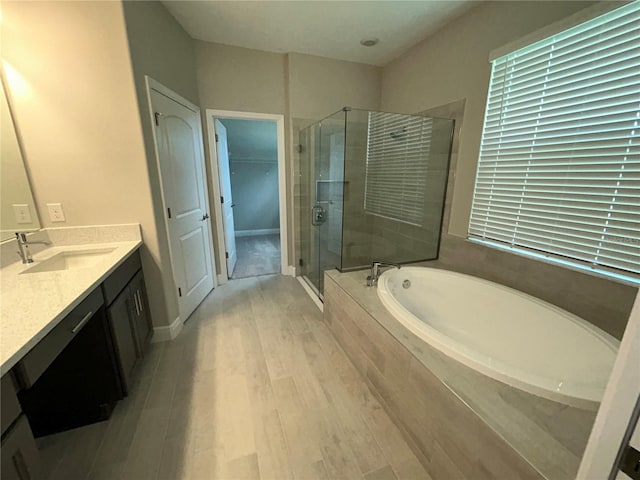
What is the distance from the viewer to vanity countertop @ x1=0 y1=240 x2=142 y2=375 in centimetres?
79

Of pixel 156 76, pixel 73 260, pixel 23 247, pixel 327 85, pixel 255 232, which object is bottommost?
pixel 255 232

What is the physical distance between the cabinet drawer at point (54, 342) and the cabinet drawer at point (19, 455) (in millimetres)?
121

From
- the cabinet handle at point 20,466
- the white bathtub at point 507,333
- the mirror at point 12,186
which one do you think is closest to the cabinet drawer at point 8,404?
the cabinet handle at point 20,466

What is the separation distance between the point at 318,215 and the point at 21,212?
7.61ft

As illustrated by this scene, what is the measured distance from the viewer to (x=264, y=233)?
5.77 meters

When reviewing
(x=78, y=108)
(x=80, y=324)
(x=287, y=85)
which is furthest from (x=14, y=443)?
(x=287, y=85)

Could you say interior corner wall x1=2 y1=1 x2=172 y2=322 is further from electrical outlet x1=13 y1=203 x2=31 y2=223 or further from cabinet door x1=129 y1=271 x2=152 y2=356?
cabinet door x1=129 y1=271 x2=152 y2=356

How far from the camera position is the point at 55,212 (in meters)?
1.66

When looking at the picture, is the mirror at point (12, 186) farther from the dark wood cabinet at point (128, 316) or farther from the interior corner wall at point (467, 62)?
the interior corner wall at point (467, 62)

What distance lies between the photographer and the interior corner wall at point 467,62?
1644 mm

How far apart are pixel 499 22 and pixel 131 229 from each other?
295 centimetres

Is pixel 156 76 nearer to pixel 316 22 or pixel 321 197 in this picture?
pixel 316 22

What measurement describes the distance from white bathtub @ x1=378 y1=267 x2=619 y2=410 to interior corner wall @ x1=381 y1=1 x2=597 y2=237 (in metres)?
0.58

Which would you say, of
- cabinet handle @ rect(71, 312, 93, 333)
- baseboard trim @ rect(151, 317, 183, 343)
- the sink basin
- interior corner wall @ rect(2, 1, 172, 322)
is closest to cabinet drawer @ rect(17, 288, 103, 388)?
cabinet handle @ rect(71, 312, 93, 333)
